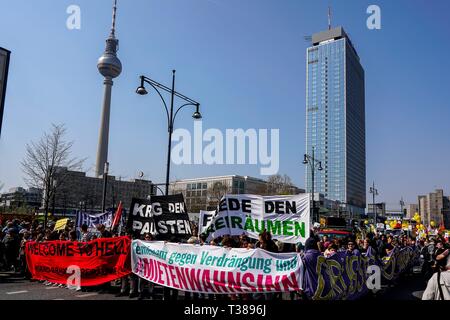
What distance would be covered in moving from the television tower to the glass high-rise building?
82.6 metres

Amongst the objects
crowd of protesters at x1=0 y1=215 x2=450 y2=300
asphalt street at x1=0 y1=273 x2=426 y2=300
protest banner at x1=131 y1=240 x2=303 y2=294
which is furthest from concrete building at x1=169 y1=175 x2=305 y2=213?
protest banner at x1=131 y1=240 x2=303 y2=294

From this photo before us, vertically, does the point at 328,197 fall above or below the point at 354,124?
below

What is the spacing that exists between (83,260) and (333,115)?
15449 centimetres

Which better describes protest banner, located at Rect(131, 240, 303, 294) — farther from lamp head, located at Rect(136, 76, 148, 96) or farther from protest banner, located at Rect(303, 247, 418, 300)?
lamp head, located at Rect(136, 76, 148, 96)

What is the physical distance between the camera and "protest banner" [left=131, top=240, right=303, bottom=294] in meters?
8.08

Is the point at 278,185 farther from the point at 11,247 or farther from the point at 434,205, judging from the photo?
the point at 434,205

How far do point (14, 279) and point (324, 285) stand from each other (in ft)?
34.4

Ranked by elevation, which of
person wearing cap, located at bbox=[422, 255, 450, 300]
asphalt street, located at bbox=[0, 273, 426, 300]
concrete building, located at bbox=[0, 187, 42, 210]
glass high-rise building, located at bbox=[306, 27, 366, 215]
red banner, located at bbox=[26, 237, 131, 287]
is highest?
glass high-rise building, located at bbox=[306, 27, 366, 215]

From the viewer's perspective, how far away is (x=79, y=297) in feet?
32.7

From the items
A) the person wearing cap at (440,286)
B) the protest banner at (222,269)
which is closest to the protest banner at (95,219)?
the protest banner at (222,269)

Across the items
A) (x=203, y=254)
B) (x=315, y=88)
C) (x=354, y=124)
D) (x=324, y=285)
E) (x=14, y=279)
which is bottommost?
(x=14, y=279)

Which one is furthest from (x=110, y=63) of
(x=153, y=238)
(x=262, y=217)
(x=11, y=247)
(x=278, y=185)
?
(x=262, y=217)
